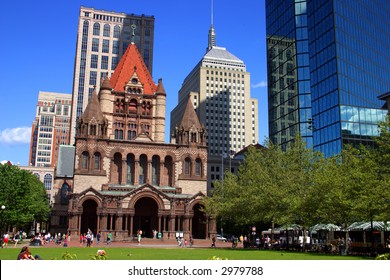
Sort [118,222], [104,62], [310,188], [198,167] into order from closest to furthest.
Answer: [310,188] < [118,222] < [198,167] < [104,62]

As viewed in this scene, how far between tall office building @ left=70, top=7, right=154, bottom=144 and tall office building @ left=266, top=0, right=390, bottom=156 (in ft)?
203

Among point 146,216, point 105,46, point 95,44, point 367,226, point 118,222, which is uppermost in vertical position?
point 95,44

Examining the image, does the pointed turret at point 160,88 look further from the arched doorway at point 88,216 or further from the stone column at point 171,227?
the stone column at point 171,227

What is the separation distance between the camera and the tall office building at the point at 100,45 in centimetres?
15025

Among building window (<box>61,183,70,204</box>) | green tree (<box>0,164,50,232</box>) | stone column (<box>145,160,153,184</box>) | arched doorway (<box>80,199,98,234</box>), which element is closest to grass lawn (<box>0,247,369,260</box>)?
green tree (<box>0,164,50,232</box>)

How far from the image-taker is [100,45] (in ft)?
502

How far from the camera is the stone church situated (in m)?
73.0

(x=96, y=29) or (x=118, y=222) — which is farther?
(x=96, y=29)

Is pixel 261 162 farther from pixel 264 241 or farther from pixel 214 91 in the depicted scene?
pixel 214 91

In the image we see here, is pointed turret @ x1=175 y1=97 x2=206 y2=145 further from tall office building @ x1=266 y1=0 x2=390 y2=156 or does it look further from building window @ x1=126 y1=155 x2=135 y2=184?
tall office building @ x1=266 y1=0 x2=390 y2=156

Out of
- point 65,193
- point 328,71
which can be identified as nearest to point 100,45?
point 65,193

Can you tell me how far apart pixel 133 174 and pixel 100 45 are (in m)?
84.8

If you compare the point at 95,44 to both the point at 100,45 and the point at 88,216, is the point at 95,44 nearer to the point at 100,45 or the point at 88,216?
the point at 100,45

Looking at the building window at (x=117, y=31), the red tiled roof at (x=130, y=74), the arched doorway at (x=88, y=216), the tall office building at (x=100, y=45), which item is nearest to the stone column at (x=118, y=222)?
the arched doorway at (x=88, y=216)
